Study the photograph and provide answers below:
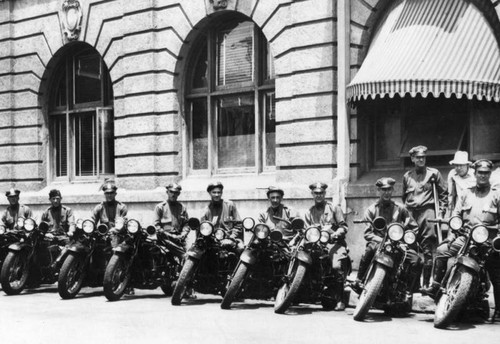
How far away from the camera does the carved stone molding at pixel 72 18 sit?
19.1 metres

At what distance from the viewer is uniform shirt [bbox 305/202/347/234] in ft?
34.5

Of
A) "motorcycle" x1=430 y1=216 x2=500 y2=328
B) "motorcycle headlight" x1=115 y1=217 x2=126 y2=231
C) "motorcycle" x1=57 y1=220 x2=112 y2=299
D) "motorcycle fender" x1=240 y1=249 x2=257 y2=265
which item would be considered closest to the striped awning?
"motorcycle" x1=430 y1=216 x2=500 y2=328

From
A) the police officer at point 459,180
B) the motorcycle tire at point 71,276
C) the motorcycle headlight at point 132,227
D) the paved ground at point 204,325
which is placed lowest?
the paved ground at point 204,325

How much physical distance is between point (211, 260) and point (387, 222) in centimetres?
239

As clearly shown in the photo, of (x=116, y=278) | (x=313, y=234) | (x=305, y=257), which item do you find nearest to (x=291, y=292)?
(x=305, y=257)

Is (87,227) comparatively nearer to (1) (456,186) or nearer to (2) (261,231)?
(2) (261,231)

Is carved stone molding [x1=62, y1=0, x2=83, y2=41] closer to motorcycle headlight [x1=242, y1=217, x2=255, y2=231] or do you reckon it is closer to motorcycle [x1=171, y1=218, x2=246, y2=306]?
motorcycle [x1=171, y1=218, x2=246, y2=306]

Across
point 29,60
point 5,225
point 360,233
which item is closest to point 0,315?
point 5,225

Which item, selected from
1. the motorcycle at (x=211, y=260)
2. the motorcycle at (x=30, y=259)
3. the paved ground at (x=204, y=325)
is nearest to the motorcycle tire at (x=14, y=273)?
the motorcycle at (x=30, y=259)

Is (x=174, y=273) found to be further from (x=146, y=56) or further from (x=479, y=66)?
(x=146, y=56)

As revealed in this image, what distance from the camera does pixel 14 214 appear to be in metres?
13.9

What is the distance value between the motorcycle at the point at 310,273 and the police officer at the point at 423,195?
4.33 feet

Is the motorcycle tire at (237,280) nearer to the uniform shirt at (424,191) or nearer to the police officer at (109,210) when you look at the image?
the uniform shirt at (424,191)

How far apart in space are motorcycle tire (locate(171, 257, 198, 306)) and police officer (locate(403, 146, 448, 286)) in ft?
9.78
